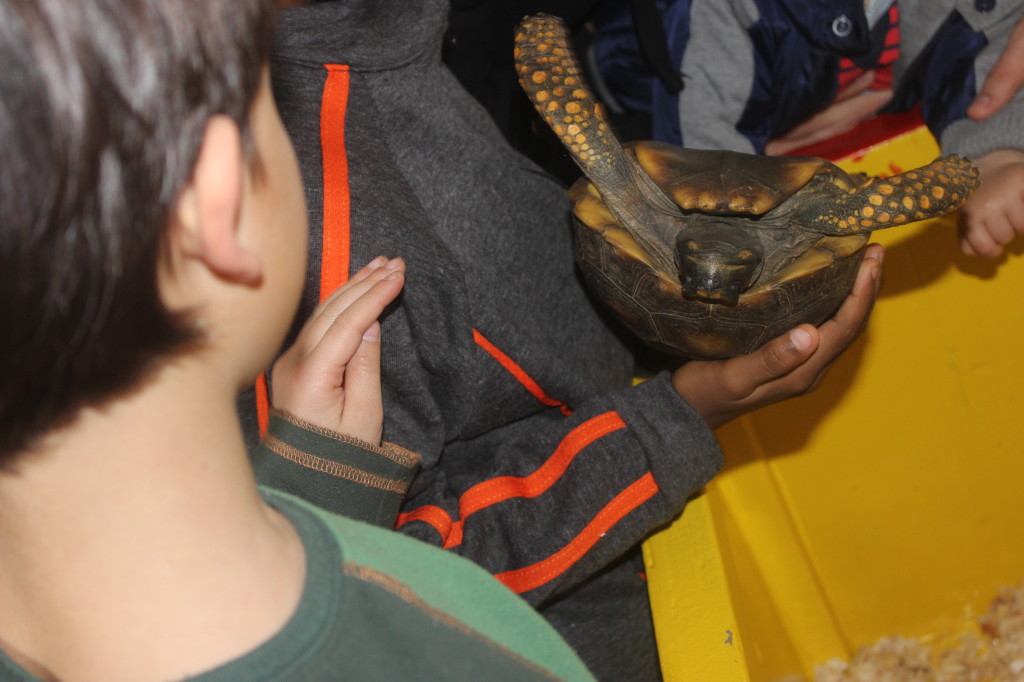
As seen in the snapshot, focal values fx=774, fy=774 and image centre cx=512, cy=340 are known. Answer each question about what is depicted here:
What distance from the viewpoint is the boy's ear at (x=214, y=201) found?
1.13 feet

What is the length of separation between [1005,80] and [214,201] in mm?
1079

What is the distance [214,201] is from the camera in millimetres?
345

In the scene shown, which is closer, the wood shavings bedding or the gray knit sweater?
the gray knit sweater

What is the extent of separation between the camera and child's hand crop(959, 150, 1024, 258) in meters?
1.00

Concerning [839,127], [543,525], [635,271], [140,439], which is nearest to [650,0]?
[839,127]

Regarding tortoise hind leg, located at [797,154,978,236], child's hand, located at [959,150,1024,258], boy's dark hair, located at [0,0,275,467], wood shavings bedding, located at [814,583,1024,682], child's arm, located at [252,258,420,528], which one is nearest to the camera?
boy's dark hair, located at [0,0,275,467]

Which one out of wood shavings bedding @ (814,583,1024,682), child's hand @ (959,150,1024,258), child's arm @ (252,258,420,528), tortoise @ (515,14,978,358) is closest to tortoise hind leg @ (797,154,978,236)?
tortoise @ (515,14,978,358)

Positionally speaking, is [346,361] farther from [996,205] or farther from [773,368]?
[996,205]

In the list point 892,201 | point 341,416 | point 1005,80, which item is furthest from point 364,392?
point 1005,80

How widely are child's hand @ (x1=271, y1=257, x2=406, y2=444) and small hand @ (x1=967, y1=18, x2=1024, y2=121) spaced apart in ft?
2.72

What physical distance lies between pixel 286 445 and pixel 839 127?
3.59 feet

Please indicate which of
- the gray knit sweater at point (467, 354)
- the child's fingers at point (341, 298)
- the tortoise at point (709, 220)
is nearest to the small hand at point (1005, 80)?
the tortoise at point (709, 220)

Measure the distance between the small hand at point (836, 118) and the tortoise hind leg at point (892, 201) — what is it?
52 cm

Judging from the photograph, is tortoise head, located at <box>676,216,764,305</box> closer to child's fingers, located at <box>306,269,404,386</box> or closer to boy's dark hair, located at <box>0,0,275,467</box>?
child's fingers, located at <box>306,269,404,386</box>
